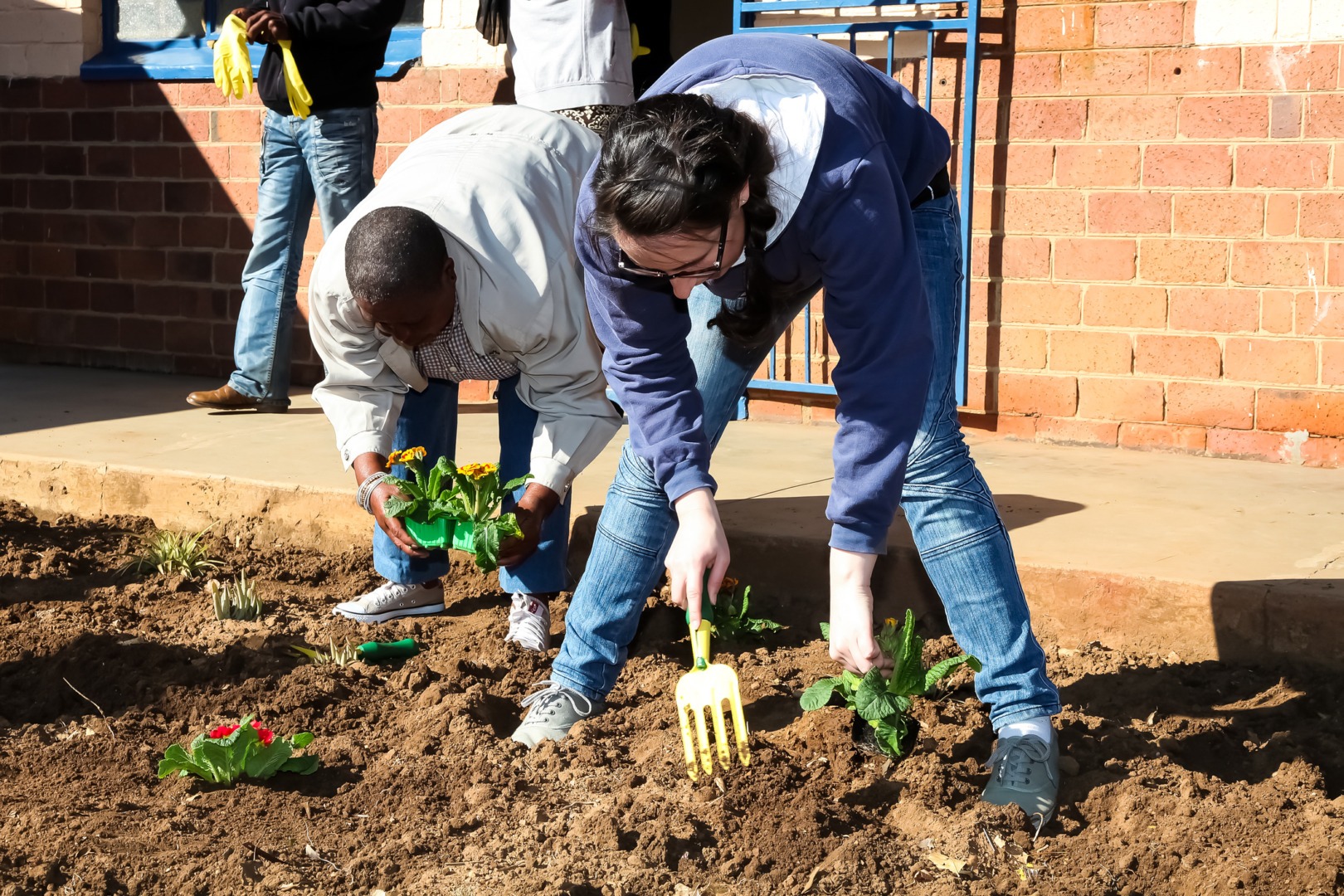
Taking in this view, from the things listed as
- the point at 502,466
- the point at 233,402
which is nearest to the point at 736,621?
the point at 502,466

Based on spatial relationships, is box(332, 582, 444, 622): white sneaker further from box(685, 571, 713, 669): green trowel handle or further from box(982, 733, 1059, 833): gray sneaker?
box(982, 733, 1059, 833): gray sneaker

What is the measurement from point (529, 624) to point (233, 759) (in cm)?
99

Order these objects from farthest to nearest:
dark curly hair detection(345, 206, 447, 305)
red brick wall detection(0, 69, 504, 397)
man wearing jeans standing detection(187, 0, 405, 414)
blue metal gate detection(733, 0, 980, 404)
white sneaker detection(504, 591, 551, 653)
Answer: red brick wall detection(0, 69, 504, 397), blue metal gate detection(733, 0, 980, 404), man wearing jeans standing detection(187, 0, 405, 414), white sneaker detection(504, 591, 551, 653), dark curly hair detection(345, 206, 447, 305)

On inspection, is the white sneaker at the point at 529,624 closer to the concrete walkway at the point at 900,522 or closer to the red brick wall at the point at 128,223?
the concrete walkway at the point at 900,522

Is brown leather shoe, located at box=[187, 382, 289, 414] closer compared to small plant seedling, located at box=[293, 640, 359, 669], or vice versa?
small plant seedling, located at box=[293, 640, 359, 669]

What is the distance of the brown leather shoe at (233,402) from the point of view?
5.66 meters

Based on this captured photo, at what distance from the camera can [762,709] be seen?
3113 millimetres

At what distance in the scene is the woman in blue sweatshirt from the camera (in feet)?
6.63

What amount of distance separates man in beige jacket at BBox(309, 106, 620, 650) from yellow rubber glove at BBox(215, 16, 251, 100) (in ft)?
5.36

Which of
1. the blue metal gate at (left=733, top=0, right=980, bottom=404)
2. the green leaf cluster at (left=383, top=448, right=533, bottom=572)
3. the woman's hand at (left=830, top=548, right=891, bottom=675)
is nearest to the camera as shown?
the woman's hand at (left=830, top=548, right=891, bottom=675)

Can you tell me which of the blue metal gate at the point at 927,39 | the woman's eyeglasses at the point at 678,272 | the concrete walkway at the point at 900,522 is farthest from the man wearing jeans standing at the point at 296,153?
the woman's eyeglasses at the point at 678,272

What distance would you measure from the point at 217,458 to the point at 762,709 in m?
2.53

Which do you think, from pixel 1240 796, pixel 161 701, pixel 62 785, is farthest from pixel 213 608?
pixel 1240 796

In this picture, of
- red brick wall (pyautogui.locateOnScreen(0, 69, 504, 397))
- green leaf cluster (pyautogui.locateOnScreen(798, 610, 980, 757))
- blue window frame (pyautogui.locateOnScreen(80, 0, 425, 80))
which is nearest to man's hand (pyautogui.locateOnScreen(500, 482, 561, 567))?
green leaf cluster (pyautogui.locateOnScreen(798, 610, 980, 757))
